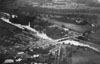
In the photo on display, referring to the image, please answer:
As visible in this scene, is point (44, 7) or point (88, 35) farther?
point (44, 7)

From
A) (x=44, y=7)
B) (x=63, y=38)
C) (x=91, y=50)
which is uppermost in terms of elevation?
(x=44, y=7)

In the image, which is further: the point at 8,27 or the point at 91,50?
the point at 8,27

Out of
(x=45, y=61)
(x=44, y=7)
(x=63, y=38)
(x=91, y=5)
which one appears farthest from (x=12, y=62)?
(x=91, y=5)

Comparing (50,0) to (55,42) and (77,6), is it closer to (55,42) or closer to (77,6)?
(77,6)

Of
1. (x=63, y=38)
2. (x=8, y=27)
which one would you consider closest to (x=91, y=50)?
(x=63, y=38)

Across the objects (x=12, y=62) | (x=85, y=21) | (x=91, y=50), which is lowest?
(x=12, y=62)

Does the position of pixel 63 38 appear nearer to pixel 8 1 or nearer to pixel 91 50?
pixel 91 50

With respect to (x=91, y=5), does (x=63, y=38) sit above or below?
below
